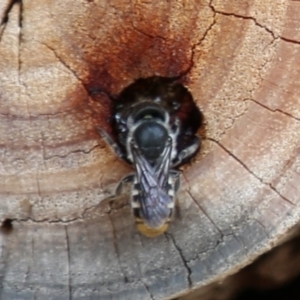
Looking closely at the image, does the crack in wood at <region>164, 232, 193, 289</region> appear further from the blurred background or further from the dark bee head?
the blurred background

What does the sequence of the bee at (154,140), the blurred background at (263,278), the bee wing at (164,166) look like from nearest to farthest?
the bee at (154,140), the bee wing at (164,166), the blurred background at (263,278)

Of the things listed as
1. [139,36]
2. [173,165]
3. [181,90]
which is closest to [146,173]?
[173,165]

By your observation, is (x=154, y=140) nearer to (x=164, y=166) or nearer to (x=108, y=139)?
(x=164, y=166)

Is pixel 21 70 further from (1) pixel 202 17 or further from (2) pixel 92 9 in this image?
(1) pixel 202 17

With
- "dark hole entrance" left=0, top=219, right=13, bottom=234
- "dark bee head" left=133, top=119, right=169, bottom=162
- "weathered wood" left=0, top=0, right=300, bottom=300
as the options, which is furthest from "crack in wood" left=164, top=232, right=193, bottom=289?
"dark hole entrance" left=0, top=219, right=13, bottom=234

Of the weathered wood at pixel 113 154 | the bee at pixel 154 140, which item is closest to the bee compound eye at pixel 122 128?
the bee at pixel 154 140

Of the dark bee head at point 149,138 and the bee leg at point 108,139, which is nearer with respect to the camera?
the bee leg at point 108,139

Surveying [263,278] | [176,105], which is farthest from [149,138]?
[263,278]

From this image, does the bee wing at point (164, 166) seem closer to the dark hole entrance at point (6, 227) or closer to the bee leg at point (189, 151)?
the bee leg at point (189, 151)
